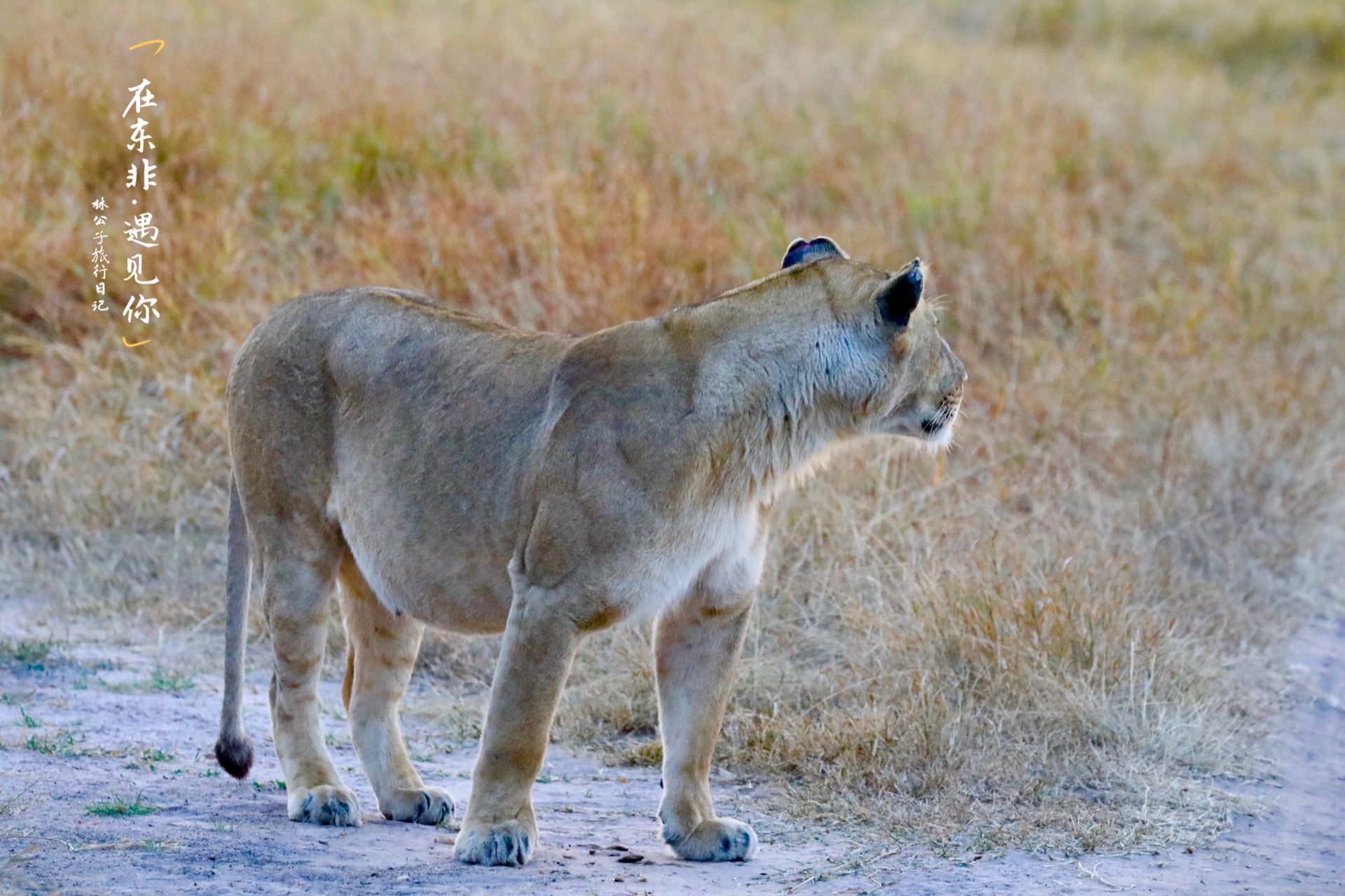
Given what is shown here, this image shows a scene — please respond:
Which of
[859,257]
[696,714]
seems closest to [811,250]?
[696,714]

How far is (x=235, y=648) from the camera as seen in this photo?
435cm

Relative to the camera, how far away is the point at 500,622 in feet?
12.9

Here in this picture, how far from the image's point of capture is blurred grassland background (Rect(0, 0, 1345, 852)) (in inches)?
→ 197

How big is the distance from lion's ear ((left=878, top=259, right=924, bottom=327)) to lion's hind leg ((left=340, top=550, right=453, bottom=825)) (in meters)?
1.48

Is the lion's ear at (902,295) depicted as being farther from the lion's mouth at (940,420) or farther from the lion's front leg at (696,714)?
the lion's front leg at (696,714)

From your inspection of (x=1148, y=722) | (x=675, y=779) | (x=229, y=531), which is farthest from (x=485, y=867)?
(x=1148, y=722)

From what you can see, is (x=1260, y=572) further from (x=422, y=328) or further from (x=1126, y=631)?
(x=422, y=328)

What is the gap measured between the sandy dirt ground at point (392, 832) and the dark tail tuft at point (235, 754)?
95 millimetres

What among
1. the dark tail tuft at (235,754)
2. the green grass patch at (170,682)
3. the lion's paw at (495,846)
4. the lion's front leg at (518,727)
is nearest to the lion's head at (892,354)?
the lion's front leg at (518,727)

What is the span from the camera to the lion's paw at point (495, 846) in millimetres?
3703

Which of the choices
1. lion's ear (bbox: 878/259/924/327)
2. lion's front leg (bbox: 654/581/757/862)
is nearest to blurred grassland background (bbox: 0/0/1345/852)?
lion's front leg (bbox: 654/581/757/862)

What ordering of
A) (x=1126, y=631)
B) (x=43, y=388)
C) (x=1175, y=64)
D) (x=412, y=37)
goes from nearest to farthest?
(x=1126, y=631)
(x=43, y=388)
(x=412, y=37)
(x=1175, y=64)

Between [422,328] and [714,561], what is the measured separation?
1000mm

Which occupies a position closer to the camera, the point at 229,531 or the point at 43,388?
the point at 229,531
